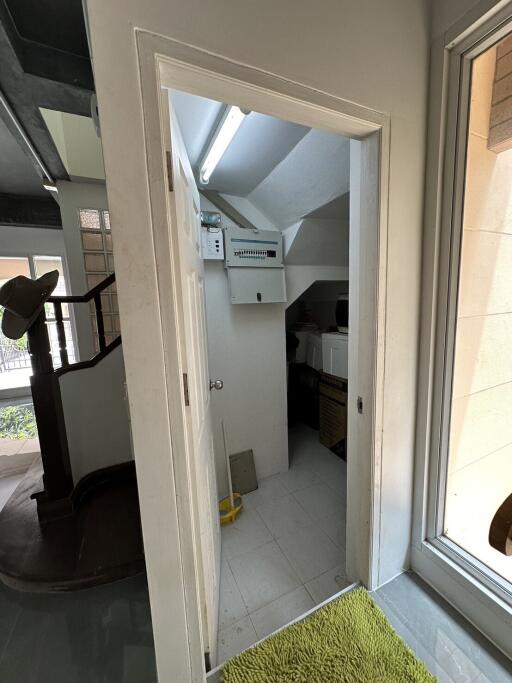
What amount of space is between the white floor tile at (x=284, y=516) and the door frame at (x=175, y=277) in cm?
87

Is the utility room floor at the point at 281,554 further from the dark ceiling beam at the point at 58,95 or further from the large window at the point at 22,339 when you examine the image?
the large window at the point at 22,339

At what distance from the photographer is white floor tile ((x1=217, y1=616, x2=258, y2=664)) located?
3.55ft

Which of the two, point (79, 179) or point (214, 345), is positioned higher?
point (79, 179)

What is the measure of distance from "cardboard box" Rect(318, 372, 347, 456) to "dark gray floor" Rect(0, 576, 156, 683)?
1.69 meters

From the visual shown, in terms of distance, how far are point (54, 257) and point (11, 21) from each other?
4134 millimetres

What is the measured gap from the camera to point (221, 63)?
73cm

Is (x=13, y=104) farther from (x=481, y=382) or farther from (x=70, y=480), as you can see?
(x=481, y=382)

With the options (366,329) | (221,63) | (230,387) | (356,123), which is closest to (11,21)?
(221,63)

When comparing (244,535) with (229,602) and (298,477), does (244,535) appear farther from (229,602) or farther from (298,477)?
(298,477)

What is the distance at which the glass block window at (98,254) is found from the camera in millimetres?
2637

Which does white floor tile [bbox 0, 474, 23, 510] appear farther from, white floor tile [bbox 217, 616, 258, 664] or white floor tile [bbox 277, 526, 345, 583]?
white floor tile [bbox 277, 526, 345, 583]

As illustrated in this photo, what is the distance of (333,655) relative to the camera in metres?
1.03

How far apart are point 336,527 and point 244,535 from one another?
0.58 meters

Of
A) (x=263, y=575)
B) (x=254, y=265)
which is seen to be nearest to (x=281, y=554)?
(x=263, y=575)
